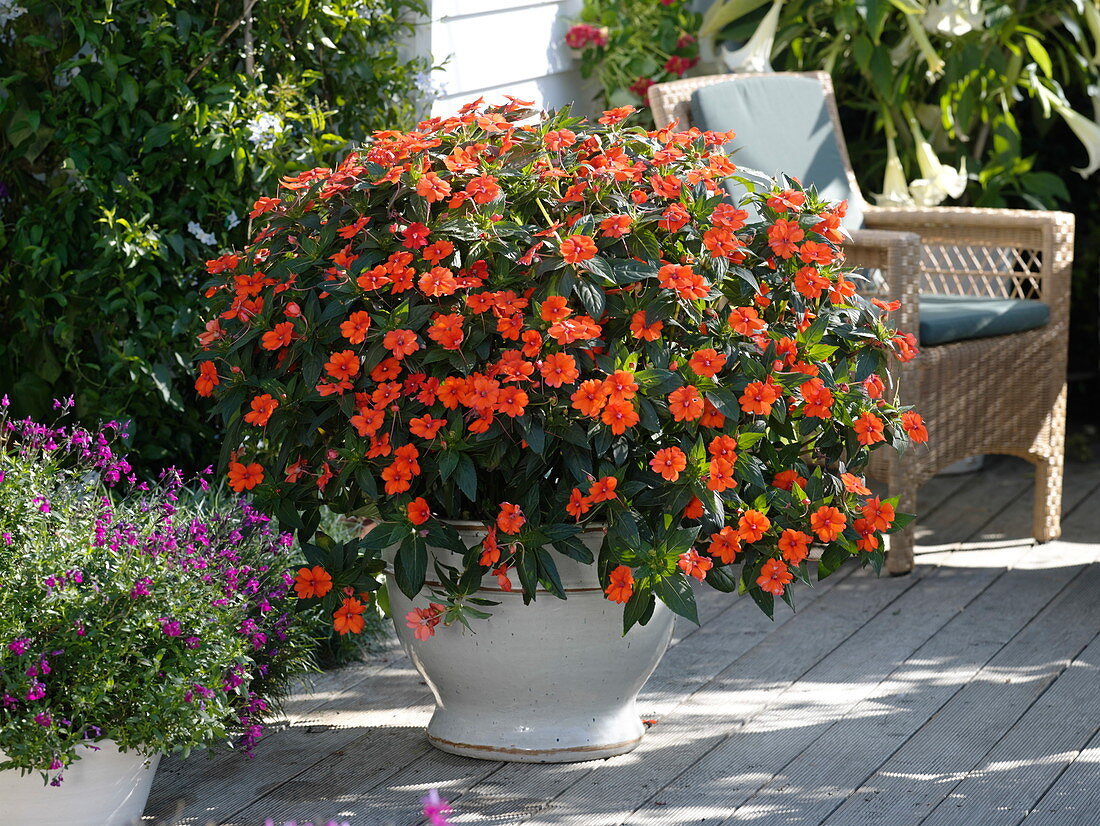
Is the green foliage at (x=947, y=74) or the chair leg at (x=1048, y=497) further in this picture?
the green foliage at (x=947, y=74)

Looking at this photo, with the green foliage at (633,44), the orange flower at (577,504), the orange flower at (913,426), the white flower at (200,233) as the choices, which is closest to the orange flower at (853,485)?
the orange flower at (913,426)

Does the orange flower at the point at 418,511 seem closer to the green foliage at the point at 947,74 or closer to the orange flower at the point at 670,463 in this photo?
the orange flower at the point at 670,463

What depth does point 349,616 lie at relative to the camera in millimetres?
2066

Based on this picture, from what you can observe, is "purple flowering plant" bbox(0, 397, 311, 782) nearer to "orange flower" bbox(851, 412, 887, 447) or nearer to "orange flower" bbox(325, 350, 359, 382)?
"orange flower" bbox(325, 350, 359, 382)

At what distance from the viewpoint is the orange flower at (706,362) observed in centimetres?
196

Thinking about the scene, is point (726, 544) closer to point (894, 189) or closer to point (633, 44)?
point (894, 189)

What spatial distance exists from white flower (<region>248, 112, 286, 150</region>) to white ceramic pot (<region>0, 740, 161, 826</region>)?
4.35 ft

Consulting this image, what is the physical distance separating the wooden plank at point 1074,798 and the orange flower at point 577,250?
3.46ft

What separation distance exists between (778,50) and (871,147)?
0.48m

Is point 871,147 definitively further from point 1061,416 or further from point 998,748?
point 998,748

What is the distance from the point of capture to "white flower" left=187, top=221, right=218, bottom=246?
2.85 meters

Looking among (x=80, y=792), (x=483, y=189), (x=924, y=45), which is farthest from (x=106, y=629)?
(x=924, y=45)

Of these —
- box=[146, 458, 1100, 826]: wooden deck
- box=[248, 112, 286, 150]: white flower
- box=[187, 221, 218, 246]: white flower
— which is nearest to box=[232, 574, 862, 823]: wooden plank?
box=[146, 458, 1100, 826]: wooden deck

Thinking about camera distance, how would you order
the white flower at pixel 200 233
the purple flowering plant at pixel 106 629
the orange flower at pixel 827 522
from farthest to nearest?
the white flower at pixel 200 233
the orange flower at pixel 827 522
the purple flowering plant at pixel 106 629
